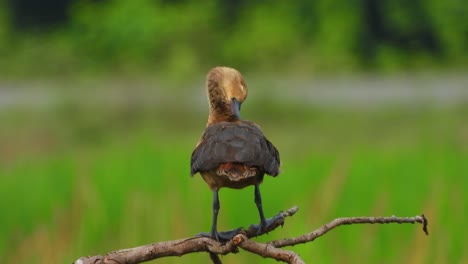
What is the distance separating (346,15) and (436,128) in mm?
6678

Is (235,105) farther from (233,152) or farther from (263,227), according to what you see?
(263,227)

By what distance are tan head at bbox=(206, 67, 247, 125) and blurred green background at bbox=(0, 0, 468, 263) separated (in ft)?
3.40

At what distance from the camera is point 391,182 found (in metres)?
5.71

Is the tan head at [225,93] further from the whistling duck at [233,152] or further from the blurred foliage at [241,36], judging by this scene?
the blurred foliage at [241,36]

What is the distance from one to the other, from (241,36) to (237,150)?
14.2m

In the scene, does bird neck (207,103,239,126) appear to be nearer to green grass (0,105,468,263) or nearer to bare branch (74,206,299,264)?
bare branch (74,206,299,264)

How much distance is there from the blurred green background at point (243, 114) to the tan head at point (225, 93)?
3.40 ft

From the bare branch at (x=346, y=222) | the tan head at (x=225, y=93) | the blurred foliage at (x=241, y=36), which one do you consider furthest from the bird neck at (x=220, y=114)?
the blurred foliage at (x=241, y=36)

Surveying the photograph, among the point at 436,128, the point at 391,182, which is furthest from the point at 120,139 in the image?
the point at 391,182

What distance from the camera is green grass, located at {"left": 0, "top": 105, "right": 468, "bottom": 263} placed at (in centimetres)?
371

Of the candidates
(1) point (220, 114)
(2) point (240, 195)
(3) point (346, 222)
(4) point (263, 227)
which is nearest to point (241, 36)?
(2) point (240, 195)

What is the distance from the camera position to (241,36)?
1580cm

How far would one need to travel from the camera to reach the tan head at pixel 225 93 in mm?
1631

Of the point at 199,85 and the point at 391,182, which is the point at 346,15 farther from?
the point at 391,182
